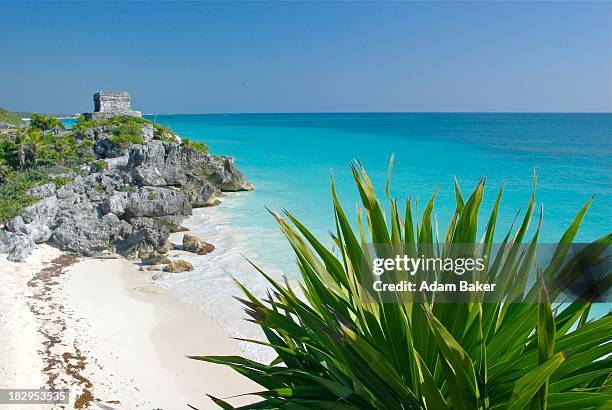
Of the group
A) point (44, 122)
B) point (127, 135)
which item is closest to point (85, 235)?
point (127, 135)

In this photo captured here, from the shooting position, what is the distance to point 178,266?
1066cm

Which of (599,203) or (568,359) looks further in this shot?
(599,203)

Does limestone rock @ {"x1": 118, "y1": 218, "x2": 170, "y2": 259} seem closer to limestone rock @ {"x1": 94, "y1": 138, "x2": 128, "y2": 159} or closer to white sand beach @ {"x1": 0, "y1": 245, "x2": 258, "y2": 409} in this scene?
white sand beach @ {"x1": 0, "y1": 245, "x2": 258, "y2": 409}

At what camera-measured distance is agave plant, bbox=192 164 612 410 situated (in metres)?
1.40

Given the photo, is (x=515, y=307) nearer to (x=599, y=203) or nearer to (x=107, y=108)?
(x=599, y=203)

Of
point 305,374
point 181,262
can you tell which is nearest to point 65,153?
point 181,262

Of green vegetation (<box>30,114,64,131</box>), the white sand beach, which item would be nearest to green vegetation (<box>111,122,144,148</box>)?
green vegetation (<box>30,114,64,131</box>)

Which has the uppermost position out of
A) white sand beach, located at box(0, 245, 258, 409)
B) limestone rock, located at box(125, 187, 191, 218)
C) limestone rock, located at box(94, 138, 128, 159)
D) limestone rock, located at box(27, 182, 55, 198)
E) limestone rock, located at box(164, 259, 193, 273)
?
limestone rock, located at box(94, 138, 128, 159)

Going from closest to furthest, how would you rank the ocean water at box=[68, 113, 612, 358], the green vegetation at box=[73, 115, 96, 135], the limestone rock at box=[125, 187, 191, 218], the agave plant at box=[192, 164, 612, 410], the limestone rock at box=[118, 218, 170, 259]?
1. the agave plant at box=[192, 164, 612, 410]
2. the ocean water at box=[68, 113, 612, 358]
3. the limestone rock at box=[118, 218, 170, 259]
4. the limestone rock at box=[125, 187, 191, 218]
5. the green vegetation at box=[73, 115, 96, 135]

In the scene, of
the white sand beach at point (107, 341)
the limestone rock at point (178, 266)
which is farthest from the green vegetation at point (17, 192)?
the limestone rock at point (178, 266)

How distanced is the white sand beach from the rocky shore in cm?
132

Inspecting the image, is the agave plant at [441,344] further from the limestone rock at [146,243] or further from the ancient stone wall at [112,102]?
the ancient stone wall at [112,102]

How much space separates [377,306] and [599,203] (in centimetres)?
2194

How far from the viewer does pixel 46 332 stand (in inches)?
279
